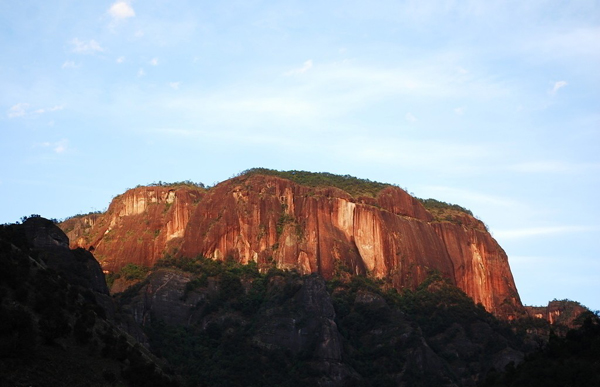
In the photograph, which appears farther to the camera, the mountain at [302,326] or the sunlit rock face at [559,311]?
the sunlit rock face at [559,311]

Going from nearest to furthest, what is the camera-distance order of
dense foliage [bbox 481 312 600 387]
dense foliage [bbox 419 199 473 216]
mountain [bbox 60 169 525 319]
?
dense foliage [bbox 481 312 600 387], mountain [bbox 60 169 525 319], dense foliage [bbox 419 199 473 216]

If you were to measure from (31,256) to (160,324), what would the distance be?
6141cm

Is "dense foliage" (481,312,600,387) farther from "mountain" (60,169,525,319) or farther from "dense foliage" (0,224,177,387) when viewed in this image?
"mountain" (60,169,525,319)

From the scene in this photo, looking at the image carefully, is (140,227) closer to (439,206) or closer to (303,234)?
(303,234)

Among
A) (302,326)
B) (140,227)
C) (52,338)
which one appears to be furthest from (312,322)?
(52,338)

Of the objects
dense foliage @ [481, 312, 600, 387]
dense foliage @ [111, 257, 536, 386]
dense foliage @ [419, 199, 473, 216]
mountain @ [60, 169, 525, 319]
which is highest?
dense foliage @ [419, 199, 473, 216]

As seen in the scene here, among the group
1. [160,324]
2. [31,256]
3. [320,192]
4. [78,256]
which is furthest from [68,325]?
[320,192]

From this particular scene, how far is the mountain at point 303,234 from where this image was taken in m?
160

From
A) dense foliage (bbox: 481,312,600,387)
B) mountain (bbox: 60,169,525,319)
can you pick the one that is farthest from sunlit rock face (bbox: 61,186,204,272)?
dense foliage (bbox: 481,312,600,387)

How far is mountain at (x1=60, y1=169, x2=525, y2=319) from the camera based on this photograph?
526 feet

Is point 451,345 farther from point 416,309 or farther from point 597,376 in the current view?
point 597,376

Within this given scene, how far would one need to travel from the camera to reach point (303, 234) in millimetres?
161750

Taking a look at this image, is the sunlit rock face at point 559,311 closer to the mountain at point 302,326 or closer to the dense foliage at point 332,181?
the mountain at point 302,326

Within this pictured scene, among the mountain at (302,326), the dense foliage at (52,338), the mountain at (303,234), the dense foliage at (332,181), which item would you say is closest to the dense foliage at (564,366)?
the mountain at (302,326)
